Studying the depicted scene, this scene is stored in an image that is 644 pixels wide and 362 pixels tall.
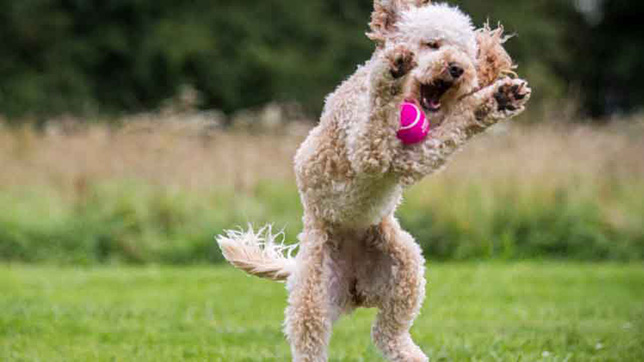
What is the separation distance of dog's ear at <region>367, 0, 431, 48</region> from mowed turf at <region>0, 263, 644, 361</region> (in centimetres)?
213

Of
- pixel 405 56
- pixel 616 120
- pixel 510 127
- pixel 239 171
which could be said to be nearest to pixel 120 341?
pixel 405 56

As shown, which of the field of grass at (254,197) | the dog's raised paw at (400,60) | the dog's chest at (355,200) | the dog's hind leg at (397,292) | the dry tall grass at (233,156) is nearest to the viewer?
the dog's raised paw at (400,60)

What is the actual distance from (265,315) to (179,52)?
15.6 meters

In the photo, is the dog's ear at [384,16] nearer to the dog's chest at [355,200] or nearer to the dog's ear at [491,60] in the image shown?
the dog's ear at [491,60]

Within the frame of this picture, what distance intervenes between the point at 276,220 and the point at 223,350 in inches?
210

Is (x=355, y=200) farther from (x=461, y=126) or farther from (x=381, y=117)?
(x=461, y=126)

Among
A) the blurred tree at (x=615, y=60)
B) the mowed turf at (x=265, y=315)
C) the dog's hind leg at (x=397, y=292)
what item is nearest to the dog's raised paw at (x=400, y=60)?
the dog's hind leg at (x=397, y=292)

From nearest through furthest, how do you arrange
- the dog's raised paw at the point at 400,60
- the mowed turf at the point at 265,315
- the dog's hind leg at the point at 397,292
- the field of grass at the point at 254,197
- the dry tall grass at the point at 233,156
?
the dog's raised paw at the point at 400,60 < the dog's hind leg at the point at 397,292 < the mowed turf at the point at 265,315 < the field of grass at the point at 254,197 < the dry tall grass at the point at 233,156

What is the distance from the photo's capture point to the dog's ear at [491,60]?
4277 mm

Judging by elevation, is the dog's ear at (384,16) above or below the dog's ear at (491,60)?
above

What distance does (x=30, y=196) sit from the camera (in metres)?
12.1

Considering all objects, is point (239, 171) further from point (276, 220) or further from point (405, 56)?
point (405, 56)

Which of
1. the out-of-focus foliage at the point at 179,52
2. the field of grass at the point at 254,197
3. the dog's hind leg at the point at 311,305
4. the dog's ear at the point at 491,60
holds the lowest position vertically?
the dog's hind leg at the point at 311,305

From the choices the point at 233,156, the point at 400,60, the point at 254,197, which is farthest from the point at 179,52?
the point at 400,60
